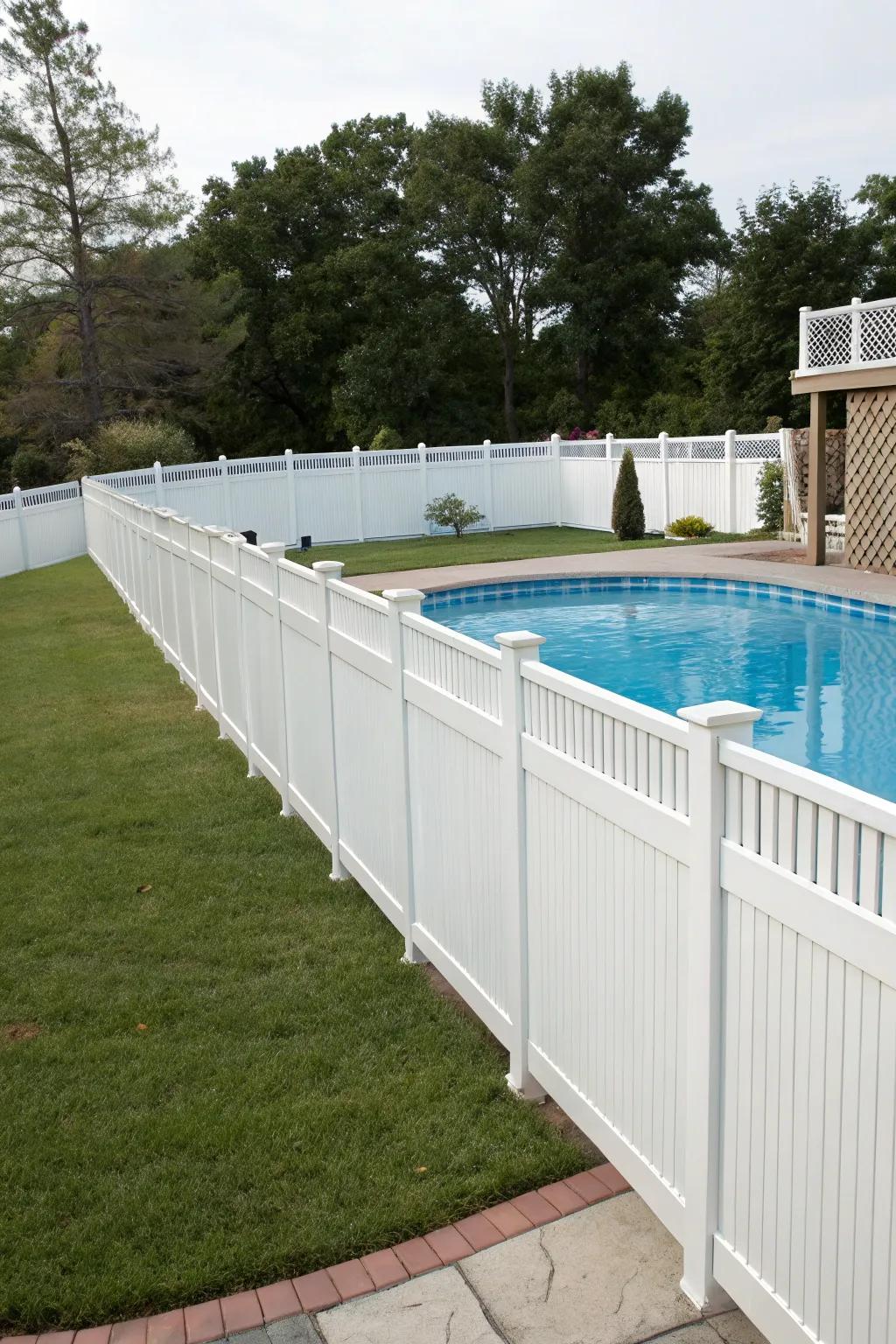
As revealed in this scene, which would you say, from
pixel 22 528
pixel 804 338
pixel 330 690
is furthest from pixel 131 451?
pixel 330 690

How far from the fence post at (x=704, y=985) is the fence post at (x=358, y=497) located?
2477 cm

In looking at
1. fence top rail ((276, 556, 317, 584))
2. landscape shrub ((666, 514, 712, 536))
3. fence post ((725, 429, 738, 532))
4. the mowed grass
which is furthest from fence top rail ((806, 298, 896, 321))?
the mowed grass

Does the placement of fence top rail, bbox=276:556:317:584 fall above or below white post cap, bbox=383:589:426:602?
below

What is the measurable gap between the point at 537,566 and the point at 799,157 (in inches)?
857

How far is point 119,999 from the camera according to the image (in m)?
4.60

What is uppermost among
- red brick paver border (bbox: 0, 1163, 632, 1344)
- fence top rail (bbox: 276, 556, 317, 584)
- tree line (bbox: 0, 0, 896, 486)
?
tree line (bbox: 0, 0, 896, 486)

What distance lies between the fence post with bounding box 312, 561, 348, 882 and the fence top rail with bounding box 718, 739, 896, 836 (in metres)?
3.31

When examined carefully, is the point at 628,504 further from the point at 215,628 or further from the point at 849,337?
the point at 215,628

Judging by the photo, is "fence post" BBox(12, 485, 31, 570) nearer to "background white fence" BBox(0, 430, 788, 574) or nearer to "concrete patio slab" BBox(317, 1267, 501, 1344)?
"background white fence" BBox(0, 430, 788, 574)

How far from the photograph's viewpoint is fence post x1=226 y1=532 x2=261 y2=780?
7.55 metres

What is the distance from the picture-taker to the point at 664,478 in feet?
76.2

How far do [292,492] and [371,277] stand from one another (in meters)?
14.6

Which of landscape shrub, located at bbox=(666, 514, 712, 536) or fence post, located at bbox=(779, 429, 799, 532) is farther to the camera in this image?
landscape shrub, located at bbox=(666, 514, 712, 536)

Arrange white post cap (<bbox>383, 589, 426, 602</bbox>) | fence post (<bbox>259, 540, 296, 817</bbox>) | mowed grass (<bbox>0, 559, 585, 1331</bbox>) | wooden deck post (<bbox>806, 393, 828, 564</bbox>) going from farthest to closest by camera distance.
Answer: wooden deck post (<bbox>806, 393, 828, 564</bbox>), fence post (<bbox>259, 540, 296, 817</bbox>), white post cap (<bbox>383, 589, 426, 602</bbox>), mowed grass (<bbox>0, 559, 585, 1331</bbox>)
